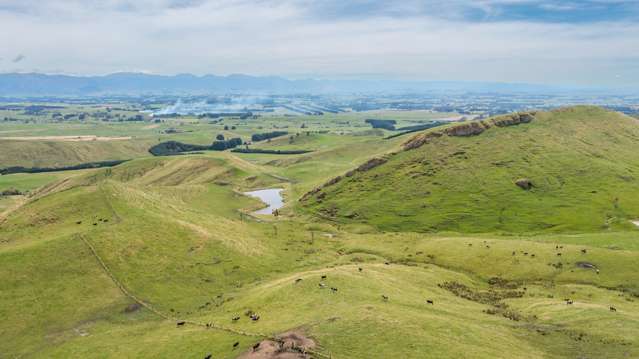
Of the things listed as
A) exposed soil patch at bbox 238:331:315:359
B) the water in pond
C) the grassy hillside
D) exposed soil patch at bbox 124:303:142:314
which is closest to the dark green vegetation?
exposed soil patch at bbox 124:303:142:314

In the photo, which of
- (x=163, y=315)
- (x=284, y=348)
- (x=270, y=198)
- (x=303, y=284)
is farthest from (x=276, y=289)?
(x=270, y=198)

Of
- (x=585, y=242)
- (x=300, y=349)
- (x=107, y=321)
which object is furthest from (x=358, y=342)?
(x=585, y=242)

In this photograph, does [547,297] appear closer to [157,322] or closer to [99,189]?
[157,322]

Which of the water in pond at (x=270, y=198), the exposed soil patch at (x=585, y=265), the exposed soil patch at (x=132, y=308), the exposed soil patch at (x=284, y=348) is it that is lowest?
the water in pond at (x=270, y=198)

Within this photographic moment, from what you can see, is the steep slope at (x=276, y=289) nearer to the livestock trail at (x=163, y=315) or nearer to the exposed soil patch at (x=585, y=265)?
the livestock trail at (x=163, y=315)

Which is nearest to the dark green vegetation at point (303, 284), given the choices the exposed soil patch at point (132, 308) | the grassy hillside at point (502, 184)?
the exposed soil patch at point (132, 308)

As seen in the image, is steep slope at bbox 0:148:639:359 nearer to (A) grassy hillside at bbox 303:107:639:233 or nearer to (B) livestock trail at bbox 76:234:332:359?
(B) livestock trail at bbox 76:234:332:359
